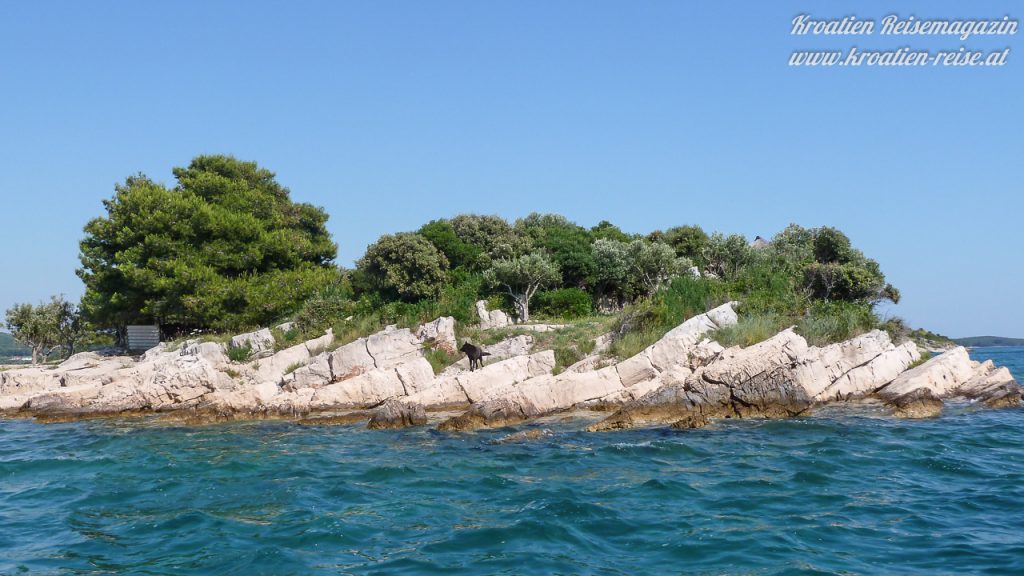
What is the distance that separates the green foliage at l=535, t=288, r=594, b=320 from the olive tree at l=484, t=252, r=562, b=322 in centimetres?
69

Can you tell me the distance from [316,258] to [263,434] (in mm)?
24889

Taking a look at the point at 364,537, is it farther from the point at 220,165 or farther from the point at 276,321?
the point at 220,165

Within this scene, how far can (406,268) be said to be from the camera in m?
32.7

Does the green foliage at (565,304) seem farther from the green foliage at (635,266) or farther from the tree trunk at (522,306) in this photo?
the green foliage at (635,266)

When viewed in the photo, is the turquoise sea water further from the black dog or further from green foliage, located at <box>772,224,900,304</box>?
green foliage, located at <box>772,224,900,304</box>

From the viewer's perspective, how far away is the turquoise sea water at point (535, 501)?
10008mm

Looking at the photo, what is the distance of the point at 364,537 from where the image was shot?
11.1 meters

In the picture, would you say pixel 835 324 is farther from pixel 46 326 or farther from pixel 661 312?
pixel 46 326

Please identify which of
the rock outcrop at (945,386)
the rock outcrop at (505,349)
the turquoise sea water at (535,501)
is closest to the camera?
the turquoise sea water at (535,501)

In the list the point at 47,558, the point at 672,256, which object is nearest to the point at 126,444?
the point at 47,558

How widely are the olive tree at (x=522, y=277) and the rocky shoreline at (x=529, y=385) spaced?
532cm

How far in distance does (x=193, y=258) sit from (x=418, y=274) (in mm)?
11294

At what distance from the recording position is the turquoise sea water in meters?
10.0

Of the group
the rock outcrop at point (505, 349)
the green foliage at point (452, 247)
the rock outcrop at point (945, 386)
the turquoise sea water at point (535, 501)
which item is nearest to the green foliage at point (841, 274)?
the rock outcrop at point (945, 386)
